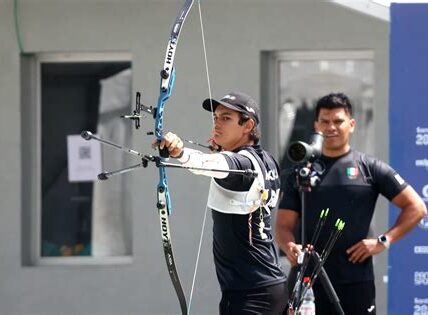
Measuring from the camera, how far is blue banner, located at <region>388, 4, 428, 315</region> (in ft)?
22.4

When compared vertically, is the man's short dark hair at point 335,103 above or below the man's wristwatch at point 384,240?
above

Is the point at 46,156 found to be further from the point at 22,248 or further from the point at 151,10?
the point at 151,10

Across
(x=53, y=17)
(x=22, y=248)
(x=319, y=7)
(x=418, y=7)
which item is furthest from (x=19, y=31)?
(x=418, y=7)

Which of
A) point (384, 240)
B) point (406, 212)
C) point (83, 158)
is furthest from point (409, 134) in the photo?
point (83, 158)

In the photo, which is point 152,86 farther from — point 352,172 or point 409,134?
point 352,172

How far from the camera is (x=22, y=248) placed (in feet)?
29.3

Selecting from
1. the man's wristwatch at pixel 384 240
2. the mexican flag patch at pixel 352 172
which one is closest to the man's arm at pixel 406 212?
the man's wristwatch at pixel 384 240

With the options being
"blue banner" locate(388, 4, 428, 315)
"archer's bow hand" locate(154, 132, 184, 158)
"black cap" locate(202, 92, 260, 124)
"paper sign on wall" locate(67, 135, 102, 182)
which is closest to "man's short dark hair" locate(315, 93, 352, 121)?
"blue banner" locate(388, 4, 428, 315)

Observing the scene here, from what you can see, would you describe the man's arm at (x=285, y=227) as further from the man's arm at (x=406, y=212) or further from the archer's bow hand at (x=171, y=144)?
the archer's bow hand at (x=171, y=144)

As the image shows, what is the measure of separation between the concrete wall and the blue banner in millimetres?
1609

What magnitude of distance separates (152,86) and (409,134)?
2589 millimetres

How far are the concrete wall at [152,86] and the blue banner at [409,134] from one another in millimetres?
1609

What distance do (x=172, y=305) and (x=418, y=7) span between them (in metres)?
3.24

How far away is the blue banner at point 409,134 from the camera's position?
681cm
